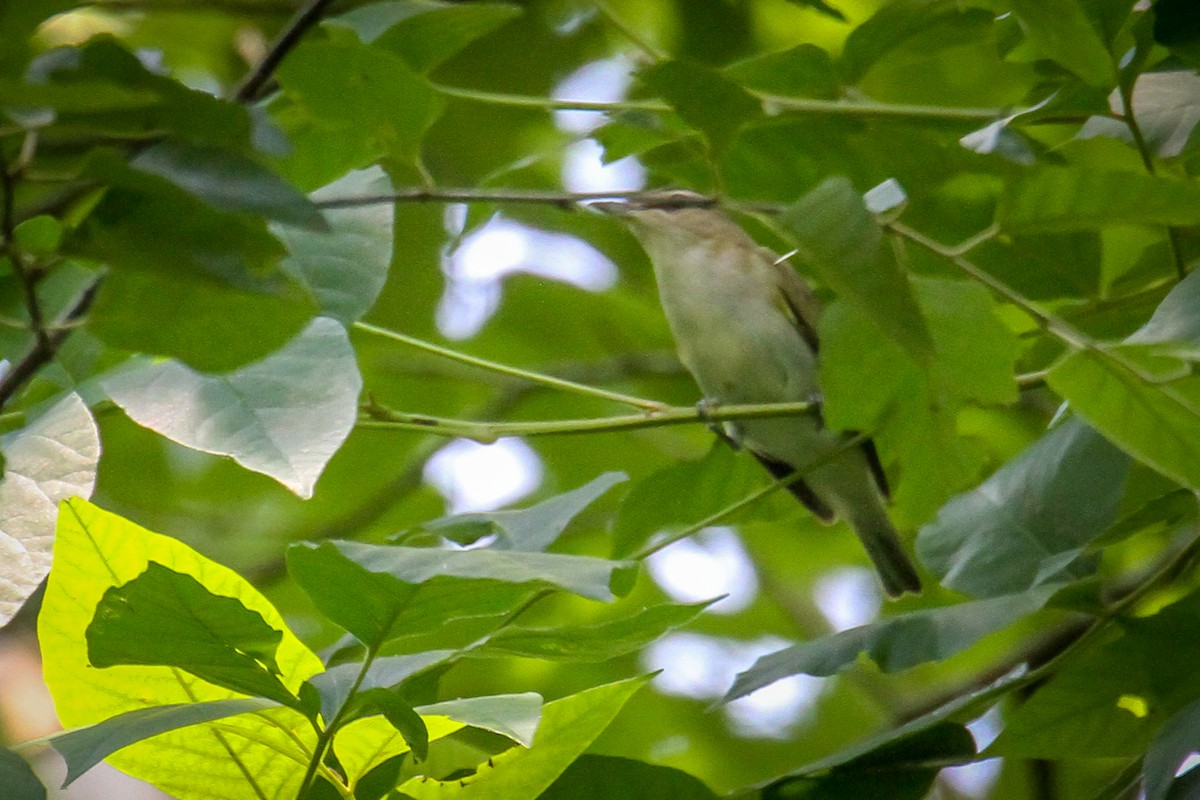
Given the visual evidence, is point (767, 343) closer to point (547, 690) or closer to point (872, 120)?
point (547, 690)

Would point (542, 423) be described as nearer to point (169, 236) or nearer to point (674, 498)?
point (674, 498)

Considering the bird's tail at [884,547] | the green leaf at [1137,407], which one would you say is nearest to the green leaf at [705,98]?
the green leaf at [1137,407]

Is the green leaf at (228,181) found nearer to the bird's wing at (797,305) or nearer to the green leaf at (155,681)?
the green leaf at (155,681)

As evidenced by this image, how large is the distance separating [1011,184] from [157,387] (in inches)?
39.6

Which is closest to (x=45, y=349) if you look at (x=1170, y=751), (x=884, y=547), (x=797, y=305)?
(x=1170, y=751)

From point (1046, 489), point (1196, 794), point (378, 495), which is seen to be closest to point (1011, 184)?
point (1046, 489)

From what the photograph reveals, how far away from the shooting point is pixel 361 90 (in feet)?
4.91

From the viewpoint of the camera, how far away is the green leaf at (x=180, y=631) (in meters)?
1.24

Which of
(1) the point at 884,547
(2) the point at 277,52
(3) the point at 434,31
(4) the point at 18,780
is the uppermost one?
(2) the point at 277,52

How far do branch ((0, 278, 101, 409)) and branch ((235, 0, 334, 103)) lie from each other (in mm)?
202

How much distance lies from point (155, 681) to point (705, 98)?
0.88 m

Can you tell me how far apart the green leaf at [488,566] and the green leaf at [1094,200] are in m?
0.59

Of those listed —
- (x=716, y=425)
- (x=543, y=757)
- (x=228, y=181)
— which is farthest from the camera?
(x=716, y=425)

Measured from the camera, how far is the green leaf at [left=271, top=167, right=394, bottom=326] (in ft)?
4.97
